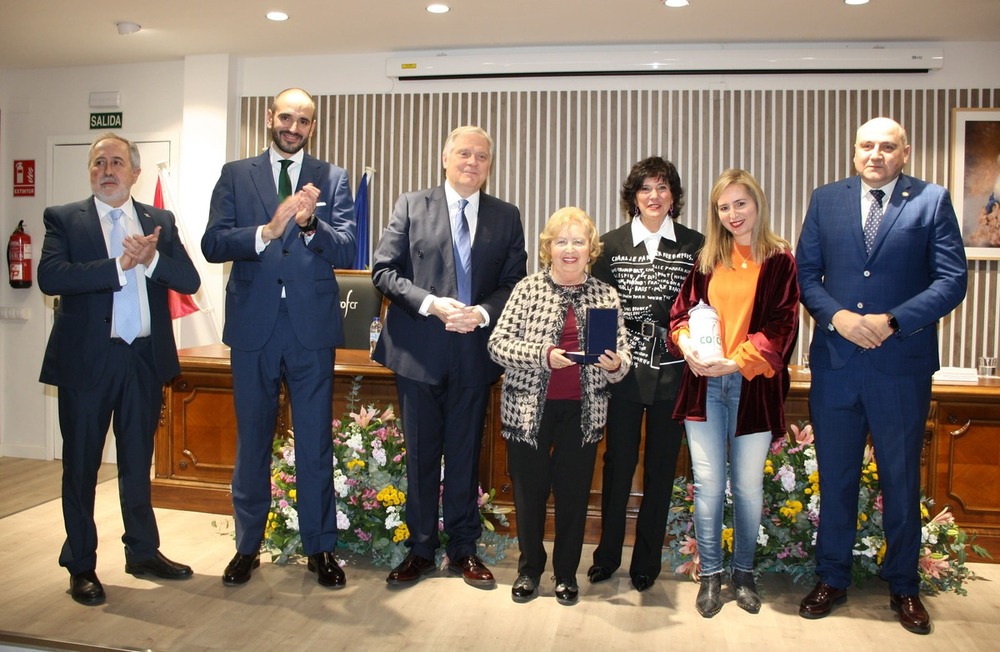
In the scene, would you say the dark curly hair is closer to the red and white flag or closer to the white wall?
the white wall

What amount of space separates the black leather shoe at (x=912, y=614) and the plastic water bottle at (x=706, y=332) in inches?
44.8

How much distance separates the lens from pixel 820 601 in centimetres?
304

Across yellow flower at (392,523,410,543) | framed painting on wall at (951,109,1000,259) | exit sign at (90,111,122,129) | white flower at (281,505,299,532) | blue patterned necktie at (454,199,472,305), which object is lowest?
yellow flower at (392,523,410,543)

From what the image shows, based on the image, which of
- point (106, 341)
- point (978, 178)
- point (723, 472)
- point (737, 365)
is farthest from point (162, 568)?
point (978, 178)

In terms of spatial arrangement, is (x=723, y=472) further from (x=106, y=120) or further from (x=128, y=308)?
(x=106, y=120)

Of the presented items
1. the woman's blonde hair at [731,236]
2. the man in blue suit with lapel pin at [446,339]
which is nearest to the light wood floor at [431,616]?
the man in blue suit with lapel pin at [446,339]

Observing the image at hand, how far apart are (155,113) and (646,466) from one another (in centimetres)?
497

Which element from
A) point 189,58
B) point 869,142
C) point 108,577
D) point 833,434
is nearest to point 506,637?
point 833,434

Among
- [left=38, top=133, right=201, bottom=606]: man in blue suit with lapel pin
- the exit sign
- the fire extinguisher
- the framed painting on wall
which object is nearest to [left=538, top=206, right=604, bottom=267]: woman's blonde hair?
A: [left=38, top=133, right=201, bottom=606]: man in blue suit with lapel pin

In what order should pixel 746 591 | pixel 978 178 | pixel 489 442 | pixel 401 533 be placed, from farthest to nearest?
pixel 978 178, pixel 489 442, pixel 401 533, pixel 746 591

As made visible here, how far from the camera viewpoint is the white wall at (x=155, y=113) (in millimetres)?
6113

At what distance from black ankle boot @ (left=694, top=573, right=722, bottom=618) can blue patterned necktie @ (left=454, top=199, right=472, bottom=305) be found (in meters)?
1.38

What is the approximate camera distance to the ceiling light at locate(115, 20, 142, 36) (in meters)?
5.30

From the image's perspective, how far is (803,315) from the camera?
5875mm
